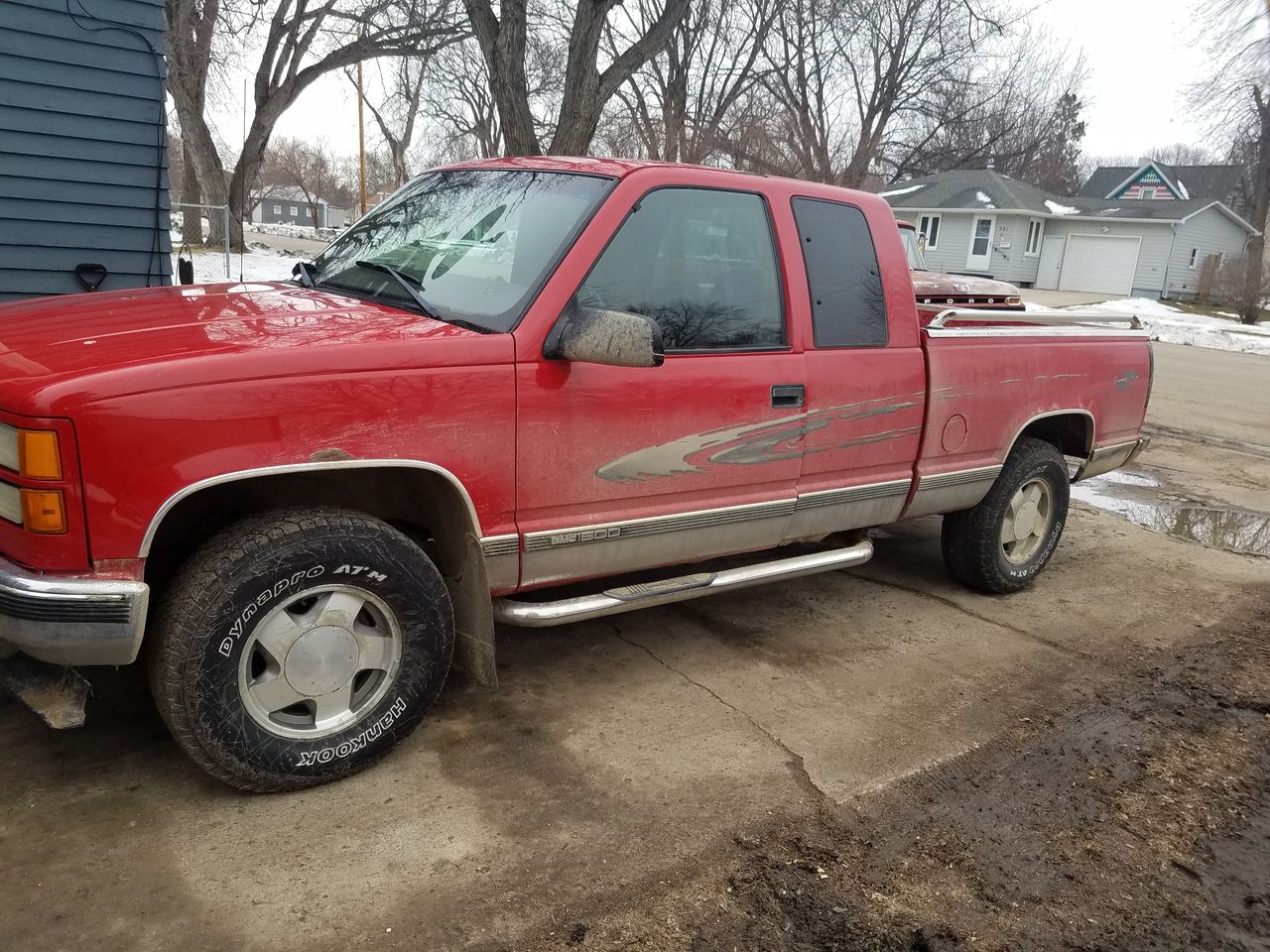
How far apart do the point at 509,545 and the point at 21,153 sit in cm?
586

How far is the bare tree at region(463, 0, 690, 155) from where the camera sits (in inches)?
487

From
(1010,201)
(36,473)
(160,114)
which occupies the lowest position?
(36,473)

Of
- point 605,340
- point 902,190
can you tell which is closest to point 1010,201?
point 902,190

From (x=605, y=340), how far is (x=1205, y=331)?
25.4m

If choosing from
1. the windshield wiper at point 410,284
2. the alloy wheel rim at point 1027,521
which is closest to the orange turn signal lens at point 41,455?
the windshield wiper at point 410,284

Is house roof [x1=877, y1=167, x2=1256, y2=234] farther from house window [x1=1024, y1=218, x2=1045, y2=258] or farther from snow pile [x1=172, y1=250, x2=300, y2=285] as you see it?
snow pile [x1=172, y1=250, x2=300, y2=285]

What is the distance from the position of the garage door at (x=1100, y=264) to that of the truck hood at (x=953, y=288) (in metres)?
32.2

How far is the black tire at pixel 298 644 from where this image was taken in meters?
2.73

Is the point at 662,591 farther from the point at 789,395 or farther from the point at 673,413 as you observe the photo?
the point at 789,395

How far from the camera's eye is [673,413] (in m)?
3.52

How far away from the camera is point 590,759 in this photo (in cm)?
334

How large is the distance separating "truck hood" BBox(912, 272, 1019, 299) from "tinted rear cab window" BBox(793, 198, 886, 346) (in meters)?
5.71

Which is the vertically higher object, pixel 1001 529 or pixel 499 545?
pixel 499 545

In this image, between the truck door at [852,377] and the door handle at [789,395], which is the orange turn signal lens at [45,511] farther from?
the truck door at [852,377]
